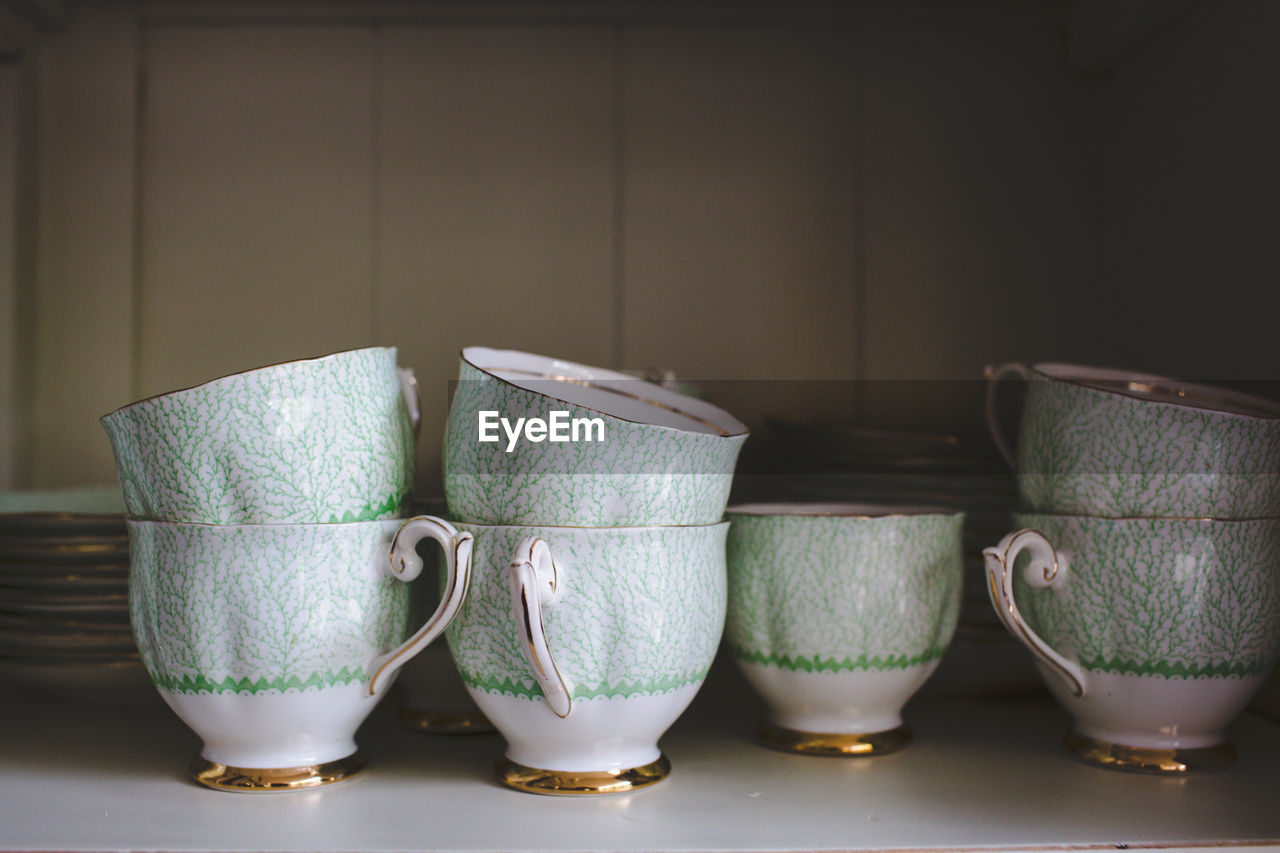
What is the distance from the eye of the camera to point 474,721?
63 centimetres

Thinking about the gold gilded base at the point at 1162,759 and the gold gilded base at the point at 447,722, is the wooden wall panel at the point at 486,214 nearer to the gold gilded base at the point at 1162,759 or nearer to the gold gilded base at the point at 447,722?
the gold gilded base at the point at 447,722

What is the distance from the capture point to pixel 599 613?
0.50 metres

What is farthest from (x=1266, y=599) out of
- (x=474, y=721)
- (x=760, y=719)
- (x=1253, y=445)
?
(x=474, y=721)

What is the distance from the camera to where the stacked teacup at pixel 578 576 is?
491mm

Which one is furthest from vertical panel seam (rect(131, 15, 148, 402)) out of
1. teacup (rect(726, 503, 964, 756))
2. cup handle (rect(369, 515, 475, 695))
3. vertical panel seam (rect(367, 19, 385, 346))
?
teacup (rect(726, 503, 964, 756))

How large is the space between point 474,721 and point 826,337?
408 mm

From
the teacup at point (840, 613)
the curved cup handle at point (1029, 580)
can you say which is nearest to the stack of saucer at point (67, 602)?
the teacup at point (840, 613)

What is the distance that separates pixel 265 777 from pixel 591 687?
0.58 feet

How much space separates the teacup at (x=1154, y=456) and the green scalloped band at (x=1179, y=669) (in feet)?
0.26

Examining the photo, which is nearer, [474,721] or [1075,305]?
[474,721]

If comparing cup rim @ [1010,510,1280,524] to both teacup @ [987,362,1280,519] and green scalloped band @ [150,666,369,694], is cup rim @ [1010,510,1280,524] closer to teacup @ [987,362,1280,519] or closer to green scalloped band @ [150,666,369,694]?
teacup @ [987,362,1280,519]

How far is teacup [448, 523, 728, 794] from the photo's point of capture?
0.50 m

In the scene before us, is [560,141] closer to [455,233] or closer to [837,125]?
[455,233]

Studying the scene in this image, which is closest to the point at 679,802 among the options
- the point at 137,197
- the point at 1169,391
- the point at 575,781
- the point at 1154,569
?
the point at 575,781
